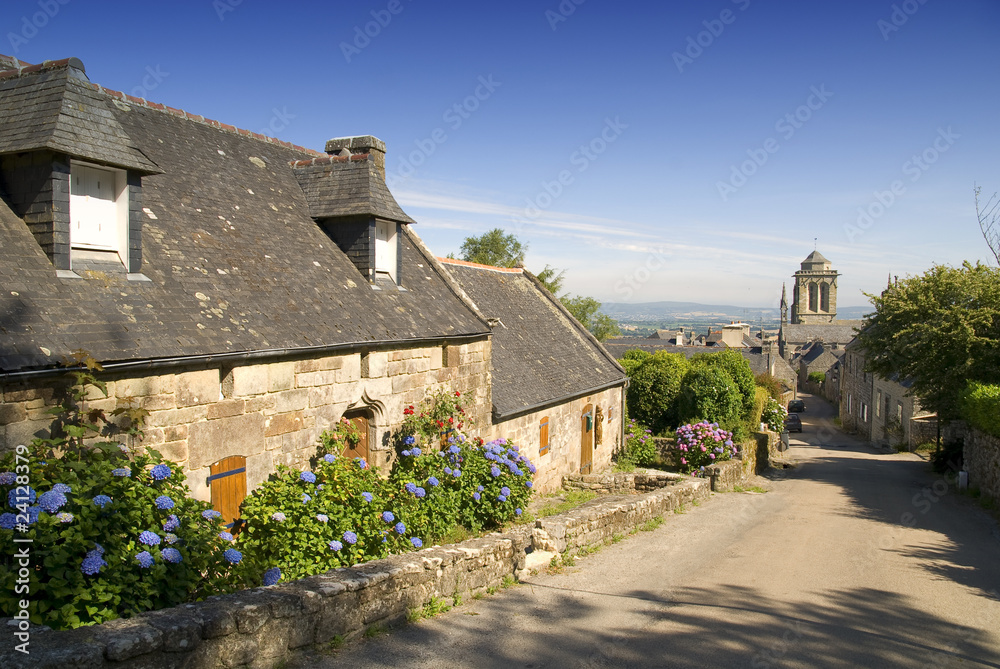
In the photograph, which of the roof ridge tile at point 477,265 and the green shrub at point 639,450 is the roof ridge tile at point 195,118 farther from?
the green shrub at point 639,450

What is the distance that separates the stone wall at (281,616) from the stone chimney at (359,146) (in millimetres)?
7261

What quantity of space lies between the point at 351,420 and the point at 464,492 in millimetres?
1866

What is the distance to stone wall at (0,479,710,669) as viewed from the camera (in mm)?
3670

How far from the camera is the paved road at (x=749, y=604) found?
226 inches

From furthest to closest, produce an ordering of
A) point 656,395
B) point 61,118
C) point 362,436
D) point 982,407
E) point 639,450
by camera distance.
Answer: point 656,395
point 639,450
point 982,407
point 362,436
point 61,118

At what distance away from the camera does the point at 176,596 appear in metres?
4.69

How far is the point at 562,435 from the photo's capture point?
15.9 metres

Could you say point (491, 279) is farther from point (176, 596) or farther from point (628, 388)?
point (176, 596)

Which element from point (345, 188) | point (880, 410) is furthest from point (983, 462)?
point (880, 410)

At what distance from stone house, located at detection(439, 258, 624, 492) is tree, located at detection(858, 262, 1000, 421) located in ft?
27.7

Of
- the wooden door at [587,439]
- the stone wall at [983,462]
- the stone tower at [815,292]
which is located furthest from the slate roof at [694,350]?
the stone tower at [815,292]

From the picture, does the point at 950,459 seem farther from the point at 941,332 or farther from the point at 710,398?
the point at 710,398

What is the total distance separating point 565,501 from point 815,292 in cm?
11401

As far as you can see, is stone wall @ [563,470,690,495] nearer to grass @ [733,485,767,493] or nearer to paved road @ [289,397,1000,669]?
paved road @ [289,397,1000,669]
